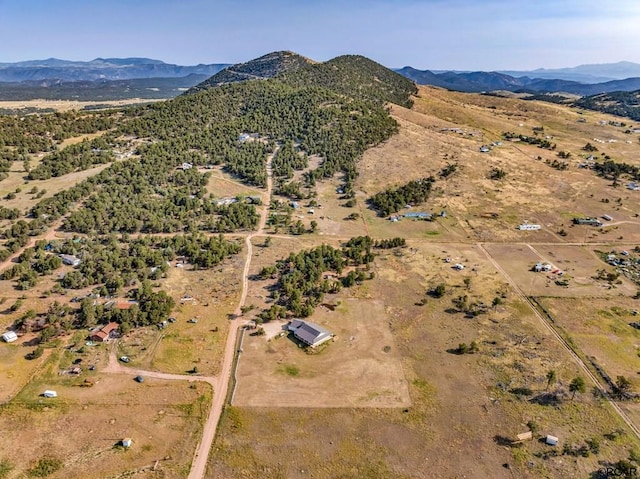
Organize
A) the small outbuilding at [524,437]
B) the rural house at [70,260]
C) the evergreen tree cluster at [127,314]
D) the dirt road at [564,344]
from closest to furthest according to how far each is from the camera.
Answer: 1. the small outbuilding at [524,437]
2. the dirt road at [564,344]
3. the evergreen tree cluster at [127,314]
4. the rural house at [70,260]

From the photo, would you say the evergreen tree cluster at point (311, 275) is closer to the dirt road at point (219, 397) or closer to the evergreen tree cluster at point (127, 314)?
the dirt road at point (219, 397)

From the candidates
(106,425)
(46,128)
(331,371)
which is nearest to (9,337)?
(106,425)

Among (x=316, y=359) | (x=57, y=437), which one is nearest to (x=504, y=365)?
(x=316, y=359)

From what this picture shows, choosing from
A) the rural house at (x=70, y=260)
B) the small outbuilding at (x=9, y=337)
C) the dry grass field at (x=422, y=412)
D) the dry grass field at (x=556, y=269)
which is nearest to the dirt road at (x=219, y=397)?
the dry grass field at (x=422, y=412)

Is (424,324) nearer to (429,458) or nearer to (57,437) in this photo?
(429,458)

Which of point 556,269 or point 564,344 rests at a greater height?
point 556,269

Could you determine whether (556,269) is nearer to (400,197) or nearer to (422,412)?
(400,197)

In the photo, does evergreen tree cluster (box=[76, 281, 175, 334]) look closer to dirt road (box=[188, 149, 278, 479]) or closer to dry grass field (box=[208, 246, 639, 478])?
dirt road (box=[188, 149, 278, 479])
